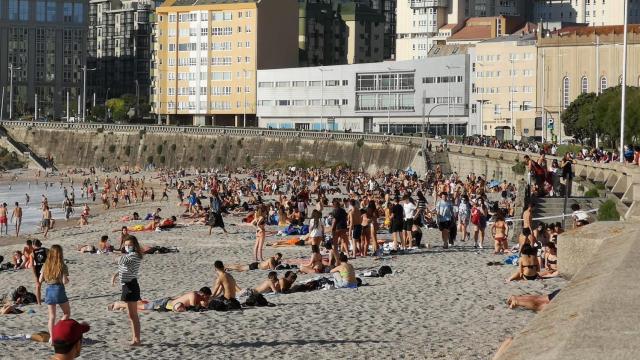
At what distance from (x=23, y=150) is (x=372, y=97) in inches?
1144

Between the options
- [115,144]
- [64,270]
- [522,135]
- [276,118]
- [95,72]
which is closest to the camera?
[64,270]

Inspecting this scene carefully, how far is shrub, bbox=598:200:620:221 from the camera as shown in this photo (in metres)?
25.3

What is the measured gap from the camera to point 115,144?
11006cm

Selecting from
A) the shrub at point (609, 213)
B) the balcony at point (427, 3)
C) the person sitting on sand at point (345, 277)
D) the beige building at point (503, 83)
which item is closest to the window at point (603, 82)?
the beige building at point (503, 83)

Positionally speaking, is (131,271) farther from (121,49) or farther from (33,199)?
(121,49)

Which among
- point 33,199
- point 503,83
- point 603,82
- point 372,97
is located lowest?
point 33,199

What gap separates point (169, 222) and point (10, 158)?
7020cm

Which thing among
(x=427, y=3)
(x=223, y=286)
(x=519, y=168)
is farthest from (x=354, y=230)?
(x=427, y=3)

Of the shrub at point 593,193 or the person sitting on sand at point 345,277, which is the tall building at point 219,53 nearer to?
the shrub at point 593,193

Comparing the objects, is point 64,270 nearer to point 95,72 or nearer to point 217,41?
point 217,41

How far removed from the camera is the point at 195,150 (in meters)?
105

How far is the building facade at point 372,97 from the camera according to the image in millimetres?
110062

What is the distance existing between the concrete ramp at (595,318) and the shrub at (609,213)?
12.6 metres

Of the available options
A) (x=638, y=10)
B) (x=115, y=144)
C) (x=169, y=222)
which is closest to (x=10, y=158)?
(x=115, y=144)
